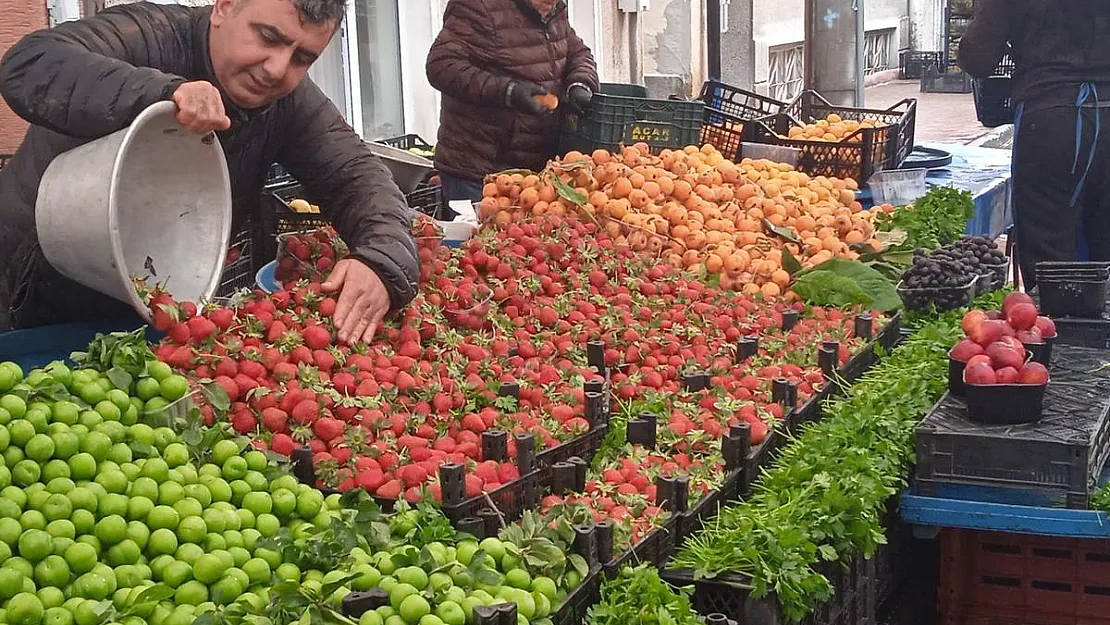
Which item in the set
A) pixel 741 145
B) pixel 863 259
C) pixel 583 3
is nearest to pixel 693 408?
pixel 863 259

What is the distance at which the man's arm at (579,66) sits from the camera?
5.63 metres

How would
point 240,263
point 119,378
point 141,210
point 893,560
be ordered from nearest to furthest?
point 119,378 < point 141,210 < point 893,560 < point 240,263

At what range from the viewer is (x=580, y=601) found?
2.28 metres

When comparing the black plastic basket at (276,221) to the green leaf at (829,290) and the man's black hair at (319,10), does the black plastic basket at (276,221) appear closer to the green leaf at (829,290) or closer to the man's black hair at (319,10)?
the man's black hair at (319,10)

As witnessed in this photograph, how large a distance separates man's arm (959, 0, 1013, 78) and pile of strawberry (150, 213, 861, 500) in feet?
7.22

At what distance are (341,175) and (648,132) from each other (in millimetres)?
2206

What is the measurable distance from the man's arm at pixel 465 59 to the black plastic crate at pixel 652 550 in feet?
10.4

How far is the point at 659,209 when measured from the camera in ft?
15.3

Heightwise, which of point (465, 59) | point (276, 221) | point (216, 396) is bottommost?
point (216, 396)

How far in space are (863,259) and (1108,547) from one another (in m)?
1.88

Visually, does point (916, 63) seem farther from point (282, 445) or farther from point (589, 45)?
point (282, 445)

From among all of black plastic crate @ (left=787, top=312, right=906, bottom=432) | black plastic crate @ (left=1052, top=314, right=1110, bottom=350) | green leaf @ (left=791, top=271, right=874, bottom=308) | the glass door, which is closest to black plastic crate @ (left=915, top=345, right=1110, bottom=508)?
black plastic crate @ (left=787, top=312, right=906, bottom=432)

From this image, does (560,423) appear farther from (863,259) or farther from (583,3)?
(583,3)

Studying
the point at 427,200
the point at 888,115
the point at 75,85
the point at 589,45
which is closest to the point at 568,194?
the point at 427,200
